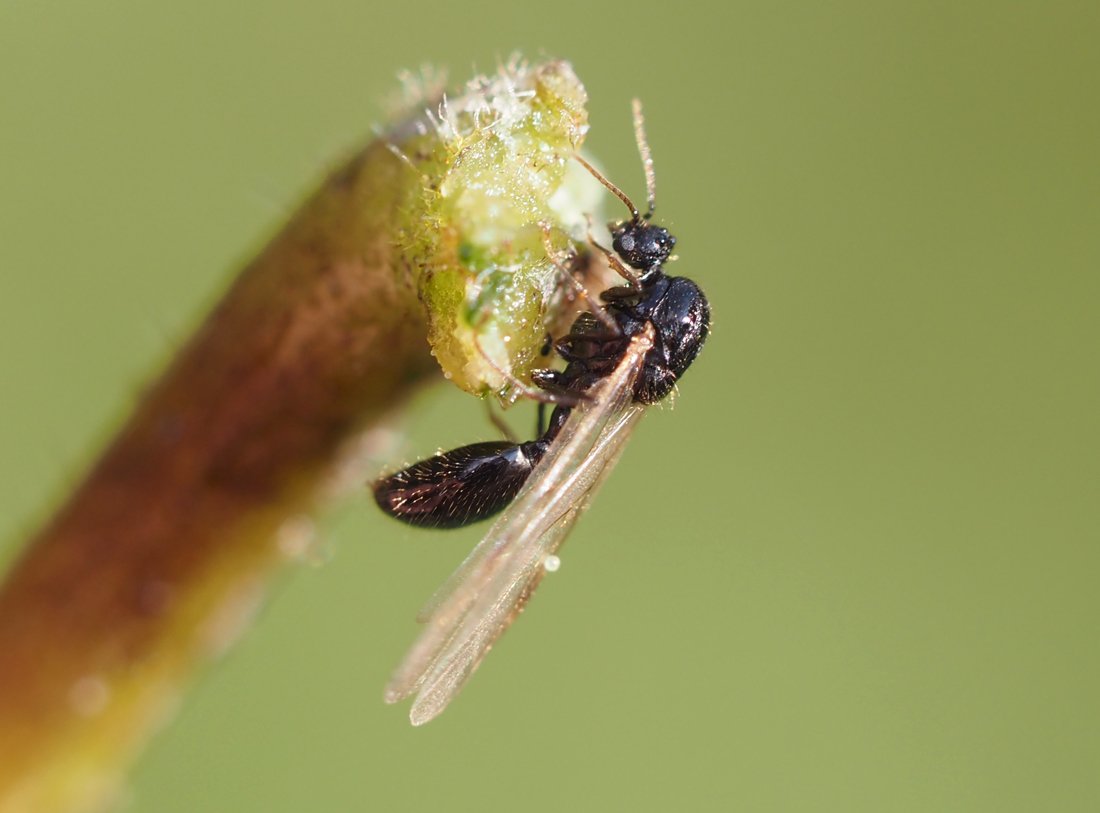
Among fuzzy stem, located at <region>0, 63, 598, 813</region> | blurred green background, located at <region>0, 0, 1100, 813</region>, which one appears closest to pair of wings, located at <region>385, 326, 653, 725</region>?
fuzzy stem, located at <region>0, 63, 598, 813</region>

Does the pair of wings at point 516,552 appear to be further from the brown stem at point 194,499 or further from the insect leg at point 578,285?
the brown stem at point 194,499

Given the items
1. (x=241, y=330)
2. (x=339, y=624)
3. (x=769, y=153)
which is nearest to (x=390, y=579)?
(x=339, y=624)

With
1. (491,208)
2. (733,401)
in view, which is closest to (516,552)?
(491,208)

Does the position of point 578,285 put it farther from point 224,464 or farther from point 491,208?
point 224,464

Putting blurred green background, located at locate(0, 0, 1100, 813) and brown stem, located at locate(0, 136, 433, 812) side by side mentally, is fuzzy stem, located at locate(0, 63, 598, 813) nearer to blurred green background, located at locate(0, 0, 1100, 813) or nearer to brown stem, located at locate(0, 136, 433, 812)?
brown stem, located at locate(0, 136, 433, 812)

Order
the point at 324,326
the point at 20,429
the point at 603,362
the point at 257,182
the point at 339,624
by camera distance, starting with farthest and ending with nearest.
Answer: the point at 339,624 < the point at 20,429 < the point at 603,362 < the point at 257,182 < the point at 324,326

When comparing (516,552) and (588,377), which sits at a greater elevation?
(588,377)

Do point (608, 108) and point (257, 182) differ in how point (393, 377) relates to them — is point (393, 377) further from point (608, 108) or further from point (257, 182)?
point (608, 108)
